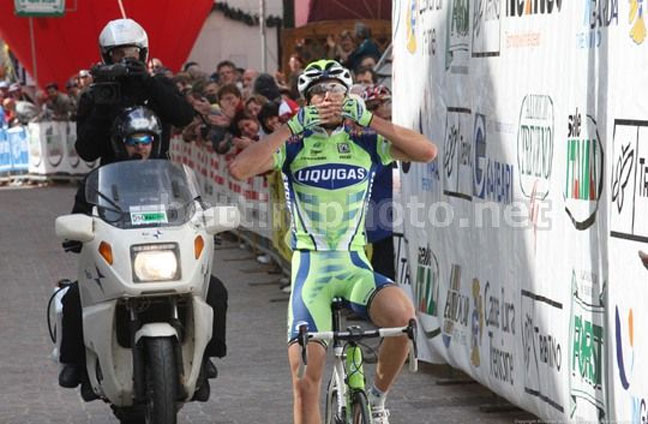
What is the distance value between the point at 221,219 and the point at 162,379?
855 mm

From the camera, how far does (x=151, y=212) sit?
835 cm

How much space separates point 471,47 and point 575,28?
2.00 meters

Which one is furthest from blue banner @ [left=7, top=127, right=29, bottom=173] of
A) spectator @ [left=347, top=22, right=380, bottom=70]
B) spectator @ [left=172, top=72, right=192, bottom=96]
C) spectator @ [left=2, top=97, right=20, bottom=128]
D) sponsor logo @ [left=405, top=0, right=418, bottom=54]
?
sponsor logo @ [left=405, top=0, right=418, bottom=54]

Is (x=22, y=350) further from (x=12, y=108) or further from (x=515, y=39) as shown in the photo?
(x=12, y=108)

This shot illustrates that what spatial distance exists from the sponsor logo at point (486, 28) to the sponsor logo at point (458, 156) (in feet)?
1.61

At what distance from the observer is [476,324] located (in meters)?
10.0

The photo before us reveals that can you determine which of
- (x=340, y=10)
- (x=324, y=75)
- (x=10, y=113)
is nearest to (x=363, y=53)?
(x=340, y=10)

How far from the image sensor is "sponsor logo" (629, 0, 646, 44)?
22.6ft

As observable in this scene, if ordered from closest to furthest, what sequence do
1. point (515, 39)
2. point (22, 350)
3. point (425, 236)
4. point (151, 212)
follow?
1. point (151, 212)
2. point (515, 39)
3. point (425, 236)
4. point (22, 350)

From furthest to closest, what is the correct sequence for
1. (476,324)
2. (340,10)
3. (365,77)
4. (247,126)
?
(340,10) < (247,126) < (365,77) < (476,324)

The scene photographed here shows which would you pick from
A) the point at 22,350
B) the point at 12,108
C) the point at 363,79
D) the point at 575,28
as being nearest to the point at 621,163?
the point at 575,28

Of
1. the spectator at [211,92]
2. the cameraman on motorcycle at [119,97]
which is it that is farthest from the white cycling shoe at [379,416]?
the spectator at [211,92]

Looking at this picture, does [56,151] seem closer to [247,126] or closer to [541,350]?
[247,126]

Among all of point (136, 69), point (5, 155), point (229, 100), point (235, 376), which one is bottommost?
point (5, 155)
